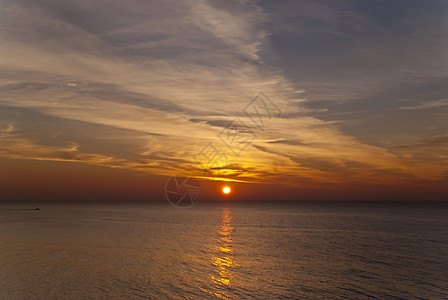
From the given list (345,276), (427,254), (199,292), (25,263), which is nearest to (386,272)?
(345,276)

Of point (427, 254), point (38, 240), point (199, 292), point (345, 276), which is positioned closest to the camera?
point (199, 292)

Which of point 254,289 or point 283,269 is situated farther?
point 283,269

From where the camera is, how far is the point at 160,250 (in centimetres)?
4950

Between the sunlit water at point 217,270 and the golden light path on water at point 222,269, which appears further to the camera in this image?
the golden light path on water at point 222,269

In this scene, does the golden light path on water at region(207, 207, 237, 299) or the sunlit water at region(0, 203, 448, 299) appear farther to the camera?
the golden light path on water at region(207, 207, 237, 299)

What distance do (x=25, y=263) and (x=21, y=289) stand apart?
11.3 m

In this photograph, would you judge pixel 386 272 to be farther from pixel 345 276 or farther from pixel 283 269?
pixel 283 269

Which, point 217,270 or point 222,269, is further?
point 222,269

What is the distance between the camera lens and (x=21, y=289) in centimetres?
2839

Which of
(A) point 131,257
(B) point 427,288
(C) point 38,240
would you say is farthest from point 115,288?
(C) point 38,240

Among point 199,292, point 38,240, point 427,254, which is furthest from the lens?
point 38,240

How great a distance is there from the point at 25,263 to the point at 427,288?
137 ft

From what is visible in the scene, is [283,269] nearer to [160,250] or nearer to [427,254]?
[160,250]

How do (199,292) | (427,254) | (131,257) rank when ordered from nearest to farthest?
(199,292) → (131,257) → (427,254)
